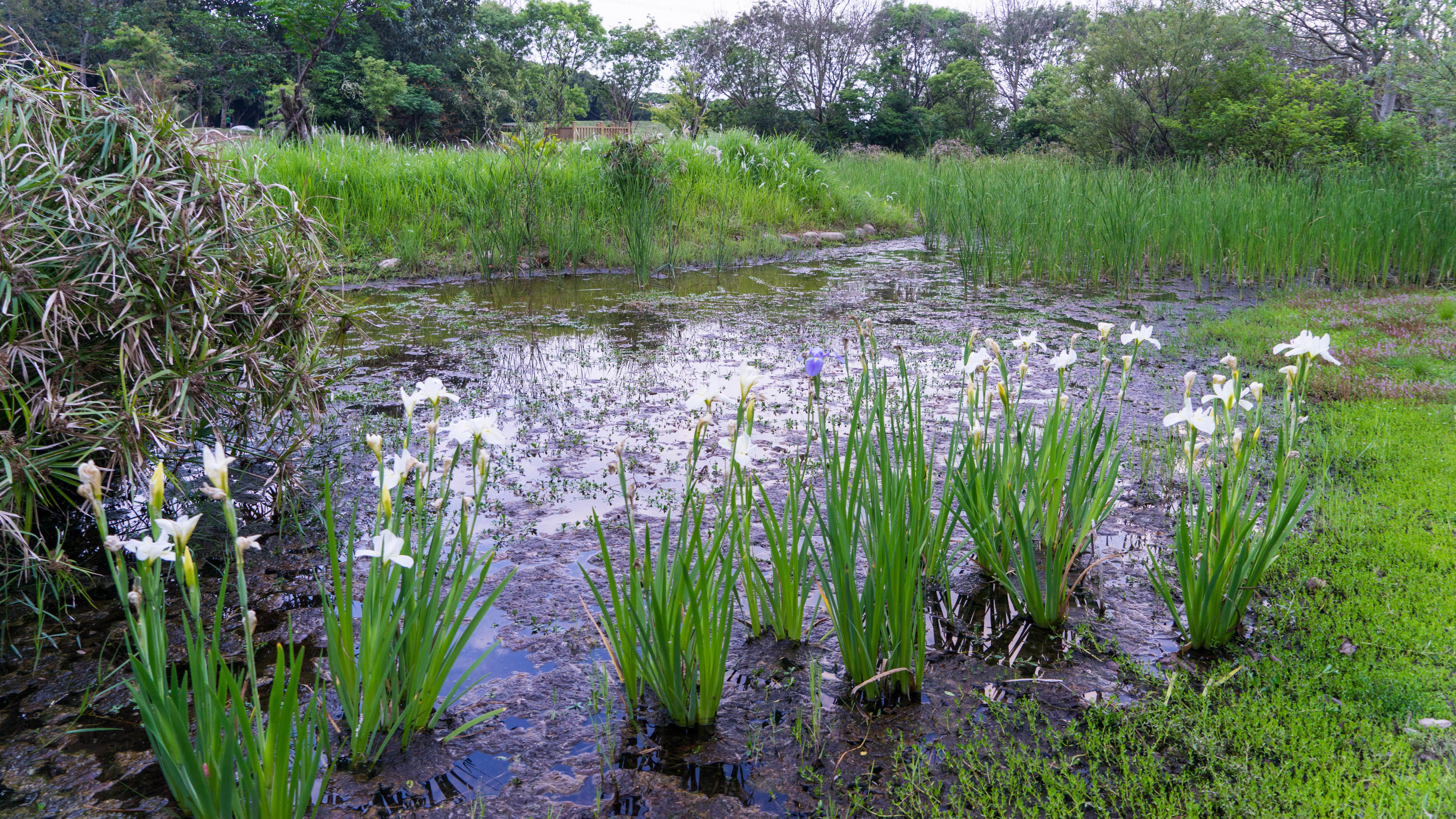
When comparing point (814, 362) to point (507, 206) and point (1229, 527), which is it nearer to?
point (1229, 527)

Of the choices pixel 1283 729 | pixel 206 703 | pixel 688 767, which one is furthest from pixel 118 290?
pixel 1283 729

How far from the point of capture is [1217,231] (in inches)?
293

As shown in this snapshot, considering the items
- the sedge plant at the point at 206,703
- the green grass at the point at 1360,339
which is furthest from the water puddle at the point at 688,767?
the green grass at the point at 1360,339

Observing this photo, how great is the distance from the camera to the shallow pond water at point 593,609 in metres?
1.75

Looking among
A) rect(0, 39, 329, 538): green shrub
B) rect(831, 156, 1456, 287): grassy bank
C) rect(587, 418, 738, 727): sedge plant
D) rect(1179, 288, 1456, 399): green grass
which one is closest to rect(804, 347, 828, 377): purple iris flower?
rect(587, 418, 738, 727): sedge plant

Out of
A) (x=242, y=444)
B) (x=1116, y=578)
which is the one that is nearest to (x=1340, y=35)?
(x=1116, y=578)

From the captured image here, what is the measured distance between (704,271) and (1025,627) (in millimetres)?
7308

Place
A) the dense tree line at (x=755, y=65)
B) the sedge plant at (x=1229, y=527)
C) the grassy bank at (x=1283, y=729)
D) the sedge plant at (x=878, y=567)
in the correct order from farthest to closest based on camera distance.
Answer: the dense tree line at (x=755, y=65), the sedge plant at (x=1229, y=527), the sedge plant at (x=878, y=567), the grassy bank at (x=1283, y=729)

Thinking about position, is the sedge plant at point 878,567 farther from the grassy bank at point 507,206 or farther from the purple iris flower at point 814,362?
the grassy bank at point 507,206

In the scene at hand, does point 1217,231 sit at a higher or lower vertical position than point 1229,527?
higher

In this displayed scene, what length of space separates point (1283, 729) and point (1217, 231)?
22.7 ft

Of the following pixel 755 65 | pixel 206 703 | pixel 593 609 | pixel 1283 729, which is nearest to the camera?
pixel 206 703

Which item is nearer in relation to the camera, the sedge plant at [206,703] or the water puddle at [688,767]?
the sedge plant at [206,703]

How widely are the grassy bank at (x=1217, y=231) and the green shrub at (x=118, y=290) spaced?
6.65 m
